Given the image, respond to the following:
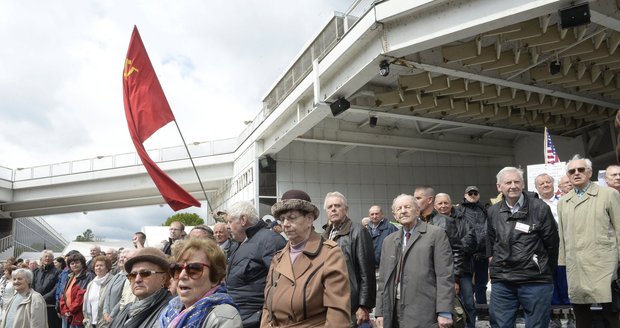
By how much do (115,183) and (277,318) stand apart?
23.7 m

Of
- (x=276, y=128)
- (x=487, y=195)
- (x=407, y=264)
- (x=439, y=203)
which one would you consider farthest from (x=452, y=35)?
(x=487, y=195)

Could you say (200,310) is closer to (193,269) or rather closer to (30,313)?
(193,269)

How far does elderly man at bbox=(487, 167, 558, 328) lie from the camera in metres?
4.17

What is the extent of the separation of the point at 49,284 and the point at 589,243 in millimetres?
9099

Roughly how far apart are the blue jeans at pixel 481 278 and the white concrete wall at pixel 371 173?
10525 millimetres

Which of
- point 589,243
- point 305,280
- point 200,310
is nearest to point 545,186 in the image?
point 589,243

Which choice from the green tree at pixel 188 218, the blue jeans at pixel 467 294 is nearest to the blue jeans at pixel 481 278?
the blue jeans at pixel 467 294

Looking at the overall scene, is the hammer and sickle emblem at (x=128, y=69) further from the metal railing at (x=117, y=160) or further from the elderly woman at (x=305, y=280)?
the metal railing at (x=117, y=160)

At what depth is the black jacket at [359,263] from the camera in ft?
14.1

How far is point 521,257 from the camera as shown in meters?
4.25

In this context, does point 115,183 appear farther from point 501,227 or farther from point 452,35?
point 501,227

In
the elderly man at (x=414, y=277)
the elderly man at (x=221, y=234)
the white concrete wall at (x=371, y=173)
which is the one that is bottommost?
the elderly man at (x=414, y=277)

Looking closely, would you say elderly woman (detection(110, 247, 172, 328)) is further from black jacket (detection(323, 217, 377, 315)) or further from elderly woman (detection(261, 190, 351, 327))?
black jacket (detection(323, 217, 377, 315))

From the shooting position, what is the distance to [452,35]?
884 cm
